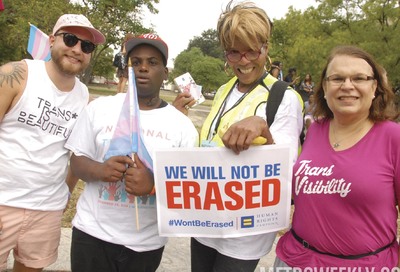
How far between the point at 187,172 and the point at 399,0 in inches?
1102

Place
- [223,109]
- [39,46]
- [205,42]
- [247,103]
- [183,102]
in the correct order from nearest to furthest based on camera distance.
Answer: [247,103], [223,109], [183,102], [39,46], [205,42]

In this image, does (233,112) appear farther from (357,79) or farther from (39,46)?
(39,46)

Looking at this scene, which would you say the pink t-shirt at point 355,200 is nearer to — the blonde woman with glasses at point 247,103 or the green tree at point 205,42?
the blonde woman with glasses at point 247,103

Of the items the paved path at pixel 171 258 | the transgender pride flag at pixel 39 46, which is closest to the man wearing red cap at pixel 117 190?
the paved path at pixel 171 258

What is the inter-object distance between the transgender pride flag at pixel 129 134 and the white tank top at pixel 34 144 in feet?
2.19

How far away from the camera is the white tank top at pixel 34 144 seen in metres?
2.66

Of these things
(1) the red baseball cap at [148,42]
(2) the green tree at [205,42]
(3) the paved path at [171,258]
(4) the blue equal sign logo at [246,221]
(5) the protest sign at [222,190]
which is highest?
(2) the green tree at [205,42]

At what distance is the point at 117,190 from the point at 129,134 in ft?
1.25

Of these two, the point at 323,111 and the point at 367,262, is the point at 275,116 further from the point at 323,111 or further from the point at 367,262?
the point at 367,262

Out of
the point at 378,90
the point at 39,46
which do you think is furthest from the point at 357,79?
the point at 39,46

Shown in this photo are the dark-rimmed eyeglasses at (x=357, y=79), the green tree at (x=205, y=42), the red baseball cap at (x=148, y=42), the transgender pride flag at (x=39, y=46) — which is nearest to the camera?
the dark-rimmed eyeglasses at (x=357, y=79)

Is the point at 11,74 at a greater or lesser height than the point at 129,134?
greater

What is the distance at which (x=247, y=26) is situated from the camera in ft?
7.52

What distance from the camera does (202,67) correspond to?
160 ft
